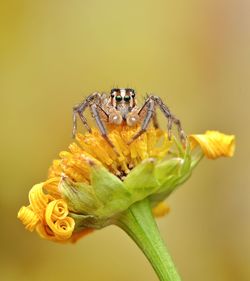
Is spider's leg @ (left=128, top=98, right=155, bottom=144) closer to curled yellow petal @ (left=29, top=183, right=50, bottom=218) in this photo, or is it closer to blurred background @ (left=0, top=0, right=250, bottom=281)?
curled yellow petal @ (left=29, top=183, right=50, bottom=218)

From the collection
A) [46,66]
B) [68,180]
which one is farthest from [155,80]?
[68,180]

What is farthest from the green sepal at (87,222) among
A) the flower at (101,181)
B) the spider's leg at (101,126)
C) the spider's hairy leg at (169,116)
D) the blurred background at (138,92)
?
the blurred background at (138,92)

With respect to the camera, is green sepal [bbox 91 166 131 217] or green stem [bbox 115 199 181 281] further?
green stem [bbox 115 199 181 281]

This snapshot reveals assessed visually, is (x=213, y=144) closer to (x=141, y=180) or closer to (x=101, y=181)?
(x=141, y=180)

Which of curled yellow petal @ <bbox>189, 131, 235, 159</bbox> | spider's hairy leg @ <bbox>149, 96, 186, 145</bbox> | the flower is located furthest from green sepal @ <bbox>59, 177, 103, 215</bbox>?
curled yellow petal @ <bbox>189, 131, 235, 159</bbox>

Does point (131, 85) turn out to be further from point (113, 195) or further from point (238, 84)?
point (113, 195)

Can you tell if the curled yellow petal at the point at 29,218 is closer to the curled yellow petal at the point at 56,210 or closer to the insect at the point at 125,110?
the curled yellow petal at the point at 56,210

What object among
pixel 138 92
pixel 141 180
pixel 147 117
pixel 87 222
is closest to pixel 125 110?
pixel 147 117

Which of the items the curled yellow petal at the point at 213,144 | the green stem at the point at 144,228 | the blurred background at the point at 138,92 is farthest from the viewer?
the blurred background at the point at 138,92
